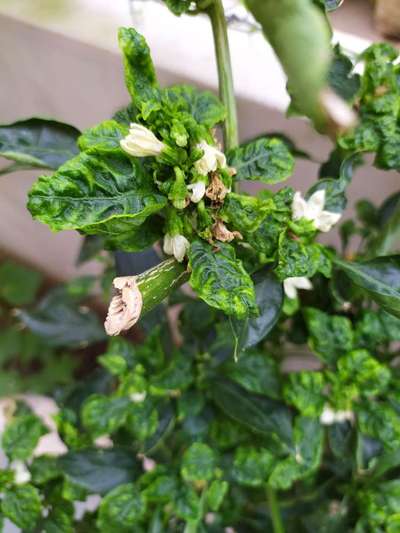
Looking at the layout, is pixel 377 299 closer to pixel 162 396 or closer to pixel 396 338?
pixel 396 338

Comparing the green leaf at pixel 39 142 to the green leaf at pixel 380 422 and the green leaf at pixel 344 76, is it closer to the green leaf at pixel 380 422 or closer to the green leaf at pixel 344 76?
the green leaf at pixel 344 76

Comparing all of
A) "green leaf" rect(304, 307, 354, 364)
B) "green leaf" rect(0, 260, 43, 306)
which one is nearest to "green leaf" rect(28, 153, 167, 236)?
"green leaf" rect(304, 307, 354, 364)

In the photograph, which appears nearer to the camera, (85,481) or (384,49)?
(384,49)

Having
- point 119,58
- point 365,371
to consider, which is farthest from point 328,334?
point 119,58

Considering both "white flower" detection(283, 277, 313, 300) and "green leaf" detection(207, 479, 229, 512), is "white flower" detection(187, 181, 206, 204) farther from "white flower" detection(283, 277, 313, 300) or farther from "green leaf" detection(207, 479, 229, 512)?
"green leaf" detection(207, 479, 229, 512)

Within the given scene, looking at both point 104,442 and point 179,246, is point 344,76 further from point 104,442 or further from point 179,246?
point 104,442

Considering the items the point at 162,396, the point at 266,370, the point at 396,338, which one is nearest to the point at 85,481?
the point at 162,396
